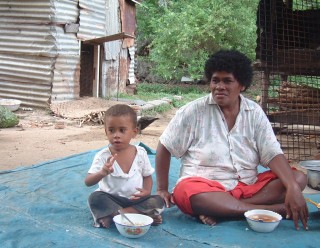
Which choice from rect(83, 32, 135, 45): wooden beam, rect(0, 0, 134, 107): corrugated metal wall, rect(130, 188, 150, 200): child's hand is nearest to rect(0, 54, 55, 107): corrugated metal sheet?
rect(0, 0, 134, 107): corrugated metal wall

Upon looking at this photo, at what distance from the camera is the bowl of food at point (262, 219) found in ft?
7.90

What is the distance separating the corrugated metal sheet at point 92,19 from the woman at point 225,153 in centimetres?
881

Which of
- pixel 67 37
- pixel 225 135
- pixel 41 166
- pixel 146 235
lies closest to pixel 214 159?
pixel 225 135

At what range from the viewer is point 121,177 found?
2609mm

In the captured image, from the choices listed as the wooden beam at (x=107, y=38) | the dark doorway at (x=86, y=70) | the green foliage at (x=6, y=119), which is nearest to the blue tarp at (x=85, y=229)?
the green foliage at (x=6, y=119)

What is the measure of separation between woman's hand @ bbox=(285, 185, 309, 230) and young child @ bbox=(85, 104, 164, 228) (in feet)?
2.51

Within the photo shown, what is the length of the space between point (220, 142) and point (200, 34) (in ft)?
43.2

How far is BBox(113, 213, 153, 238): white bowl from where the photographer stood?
91.2 inches

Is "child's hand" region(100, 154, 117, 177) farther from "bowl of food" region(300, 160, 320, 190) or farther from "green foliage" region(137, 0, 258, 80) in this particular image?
"green foliage" region(137, 0, 258, 80)

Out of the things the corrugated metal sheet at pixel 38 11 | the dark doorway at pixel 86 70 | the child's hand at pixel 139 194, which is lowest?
the child's hand at pixel 139 194

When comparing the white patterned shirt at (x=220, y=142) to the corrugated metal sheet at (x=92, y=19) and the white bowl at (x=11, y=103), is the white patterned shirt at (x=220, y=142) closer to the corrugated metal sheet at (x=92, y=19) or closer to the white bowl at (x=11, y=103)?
the white bowl at (x=11, y=103)

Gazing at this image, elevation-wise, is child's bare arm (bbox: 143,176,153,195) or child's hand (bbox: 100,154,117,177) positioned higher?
child's hand (bbox: 100,154,117,177)

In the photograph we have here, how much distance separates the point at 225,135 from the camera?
9.06 feet

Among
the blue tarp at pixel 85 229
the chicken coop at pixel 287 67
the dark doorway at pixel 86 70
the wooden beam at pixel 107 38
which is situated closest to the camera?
the blue tarp at pixel 85 229
